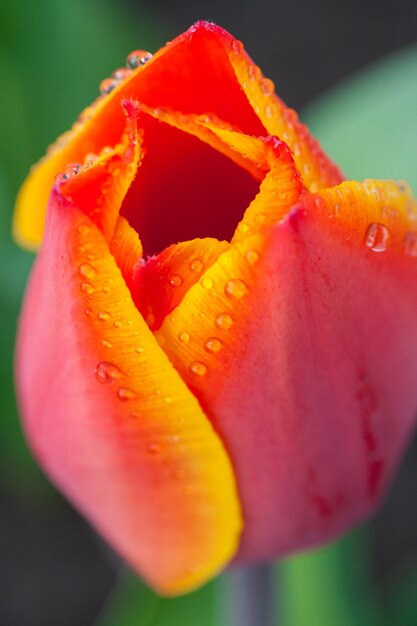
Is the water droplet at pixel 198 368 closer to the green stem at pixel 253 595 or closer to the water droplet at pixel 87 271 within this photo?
the water droplet at pixel 87 271

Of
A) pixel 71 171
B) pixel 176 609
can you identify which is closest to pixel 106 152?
pixel 71 171

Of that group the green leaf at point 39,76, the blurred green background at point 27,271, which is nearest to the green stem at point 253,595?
the blurred green background at point 27,271

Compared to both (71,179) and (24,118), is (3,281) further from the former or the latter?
(71,179)

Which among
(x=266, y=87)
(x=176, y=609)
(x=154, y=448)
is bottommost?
(x=176, y=609)

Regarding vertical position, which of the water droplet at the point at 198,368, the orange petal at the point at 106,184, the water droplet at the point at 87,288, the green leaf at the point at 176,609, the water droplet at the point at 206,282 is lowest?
the green leaf at the point at 176,609

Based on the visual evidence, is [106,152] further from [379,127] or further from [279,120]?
[379,127]

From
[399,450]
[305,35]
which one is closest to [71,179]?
[399,450]

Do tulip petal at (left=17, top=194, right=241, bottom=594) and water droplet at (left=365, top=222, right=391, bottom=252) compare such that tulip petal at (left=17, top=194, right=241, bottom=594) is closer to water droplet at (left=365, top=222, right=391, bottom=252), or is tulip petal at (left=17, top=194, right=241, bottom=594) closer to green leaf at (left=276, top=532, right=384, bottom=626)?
water droplet at (left=365, top=222, right=391, bottom=252)
